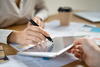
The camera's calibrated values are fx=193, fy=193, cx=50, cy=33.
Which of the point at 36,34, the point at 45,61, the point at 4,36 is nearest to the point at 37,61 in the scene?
the point at 45,61

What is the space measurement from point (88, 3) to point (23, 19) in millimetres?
1262

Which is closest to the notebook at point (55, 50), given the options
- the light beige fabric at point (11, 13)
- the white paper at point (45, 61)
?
the white paper at point (45, 61)

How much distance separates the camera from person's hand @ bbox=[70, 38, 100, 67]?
0.72 meters

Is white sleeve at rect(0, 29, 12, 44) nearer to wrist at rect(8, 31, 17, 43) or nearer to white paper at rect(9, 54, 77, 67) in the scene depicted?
wrist at rect(8, 31, 17, 43)

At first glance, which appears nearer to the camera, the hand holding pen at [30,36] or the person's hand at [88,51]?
the person's hand at [88,51]

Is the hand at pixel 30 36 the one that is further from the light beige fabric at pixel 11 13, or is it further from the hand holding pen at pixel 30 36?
the light beige fabric at pixel 11 13

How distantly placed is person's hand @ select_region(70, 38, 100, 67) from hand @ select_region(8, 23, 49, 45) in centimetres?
16

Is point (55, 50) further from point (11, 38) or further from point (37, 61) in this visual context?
point (11, 38)

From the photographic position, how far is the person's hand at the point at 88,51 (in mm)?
723

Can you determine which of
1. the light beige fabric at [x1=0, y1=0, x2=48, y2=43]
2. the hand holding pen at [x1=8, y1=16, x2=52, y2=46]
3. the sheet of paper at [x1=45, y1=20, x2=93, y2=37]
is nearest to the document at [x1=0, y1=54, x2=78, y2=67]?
the hand holding pen at [x1=8, y1=16, x2=52, y2=46]

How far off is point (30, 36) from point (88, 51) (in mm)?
315

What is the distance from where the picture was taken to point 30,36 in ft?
3.11

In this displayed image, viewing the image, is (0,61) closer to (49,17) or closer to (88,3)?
(49,17)

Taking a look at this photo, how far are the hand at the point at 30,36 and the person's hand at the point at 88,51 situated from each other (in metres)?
0.16
